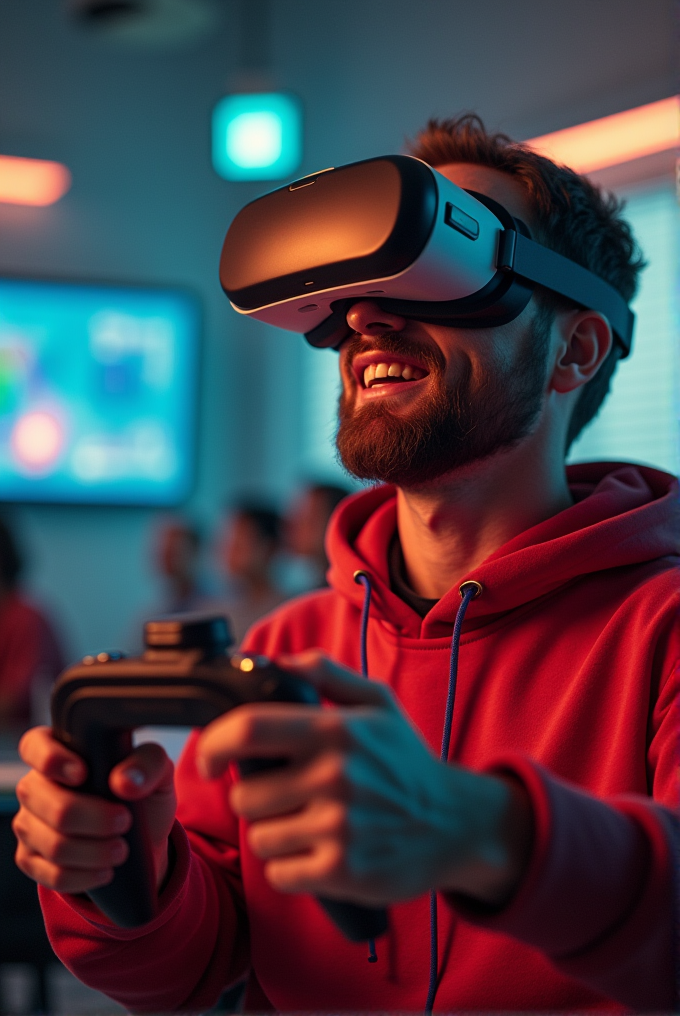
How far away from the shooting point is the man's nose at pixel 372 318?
3.08 feet

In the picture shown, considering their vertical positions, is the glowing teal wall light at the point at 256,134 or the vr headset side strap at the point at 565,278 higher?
the glowing teal wall light at the point at 256,134

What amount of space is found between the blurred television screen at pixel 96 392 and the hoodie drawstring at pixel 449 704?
121 inches

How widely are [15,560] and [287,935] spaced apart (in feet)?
8.17

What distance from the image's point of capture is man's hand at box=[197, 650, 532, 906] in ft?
1.65

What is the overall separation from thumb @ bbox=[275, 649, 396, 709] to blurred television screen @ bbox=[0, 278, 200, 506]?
3.43 metres

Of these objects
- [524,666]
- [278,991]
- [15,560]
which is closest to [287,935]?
[278,991]

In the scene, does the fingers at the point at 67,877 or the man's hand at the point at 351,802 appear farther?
the fingers at the point at 67,877

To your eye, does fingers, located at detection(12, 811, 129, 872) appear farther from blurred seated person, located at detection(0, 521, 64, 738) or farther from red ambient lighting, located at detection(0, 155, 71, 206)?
red ambient lighting, located at detection(0, 155, 71, 206)

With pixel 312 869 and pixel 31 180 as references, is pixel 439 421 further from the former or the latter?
pixel 31 180

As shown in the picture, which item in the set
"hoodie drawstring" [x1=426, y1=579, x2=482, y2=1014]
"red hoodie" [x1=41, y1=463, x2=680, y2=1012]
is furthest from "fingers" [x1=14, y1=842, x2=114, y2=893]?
"hoodie drawstring" [x1=426, y1=579, x2=482, y2=1014]

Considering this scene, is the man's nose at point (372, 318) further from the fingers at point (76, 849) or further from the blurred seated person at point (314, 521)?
the blurred seated person at point (314, 521)

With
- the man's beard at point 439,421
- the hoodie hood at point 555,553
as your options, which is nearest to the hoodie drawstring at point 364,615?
the hoodie hood at point 555,553

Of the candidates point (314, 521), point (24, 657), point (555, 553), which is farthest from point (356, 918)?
point (24, 657)

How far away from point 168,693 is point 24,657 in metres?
2.62
